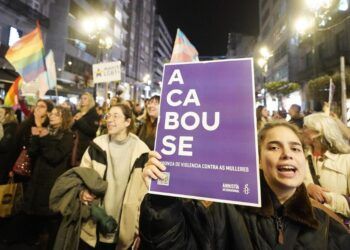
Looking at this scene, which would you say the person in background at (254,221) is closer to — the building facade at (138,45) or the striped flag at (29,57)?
the striped flag at (29,57)

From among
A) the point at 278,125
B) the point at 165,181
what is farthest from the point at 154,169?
the point at 278,125

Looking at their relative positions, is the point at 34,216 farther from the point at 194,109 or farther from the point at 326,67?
the point at 326,67

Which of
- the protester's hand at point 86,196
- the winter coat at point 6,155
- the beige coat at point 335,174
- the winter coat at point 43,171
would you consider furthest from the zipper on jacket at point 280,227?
the winter coat at point 6,155

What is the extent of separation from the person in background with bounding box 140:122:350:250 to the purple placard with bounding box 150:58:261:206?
135mm

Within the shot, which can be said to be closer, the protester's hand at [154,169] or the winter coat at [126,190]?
the protester's hand at [154,169]

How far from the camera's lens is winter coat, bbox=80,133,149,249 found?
3.25m

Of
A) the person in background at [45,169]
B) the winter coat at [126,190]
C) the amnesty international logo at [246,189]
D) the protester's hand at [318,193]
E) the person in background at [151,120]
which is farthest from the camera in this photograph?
the person in background at [151,120]

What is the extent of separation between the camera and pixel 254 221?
178cm

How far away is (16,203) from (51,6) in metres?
33.6

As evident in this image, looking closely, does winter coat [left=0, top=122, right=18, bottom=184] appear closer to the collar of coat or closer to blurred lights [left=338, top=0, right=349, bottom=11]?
the collar of coat

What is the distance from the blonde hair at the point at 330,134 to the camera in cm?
335

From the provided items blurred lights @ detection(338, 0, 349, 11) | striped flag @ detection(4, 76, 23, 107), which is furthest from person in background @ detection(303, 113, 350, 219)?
blurred lights @ detection(338, 0, 349, 11)

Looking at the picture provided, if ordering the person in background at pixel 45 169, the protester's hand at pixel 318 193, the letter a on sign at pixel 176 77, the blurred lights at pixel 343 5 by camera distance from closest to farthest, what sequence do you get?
the letter a on sign at pixel 176 77, the protester's hand at pixel 318 193, the person in background at pixel 45 169, the blurred lights at pixel 343 5

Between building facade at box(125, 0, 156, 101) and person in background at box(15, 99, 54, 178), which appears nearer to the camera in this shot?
person in background at box(15, 99, 54, 178)
